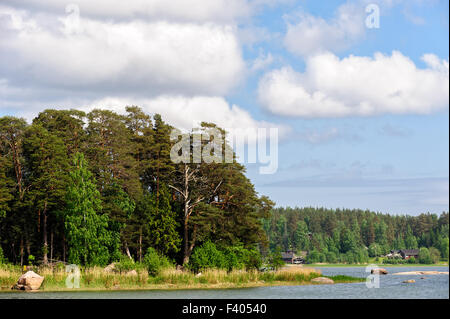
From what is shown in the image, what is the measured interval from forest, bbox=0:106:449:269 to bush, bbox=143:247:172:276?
27 centimetres

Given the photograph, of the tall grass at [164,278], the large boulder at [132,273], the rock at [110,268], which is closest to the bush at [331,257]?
the tall grass at [164,278]

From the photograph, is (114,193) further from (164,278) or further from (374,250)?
(374,250)

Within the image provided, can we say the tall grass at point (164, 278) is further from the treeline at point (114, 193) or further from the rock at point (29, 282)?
the treeline at point (114, 193)

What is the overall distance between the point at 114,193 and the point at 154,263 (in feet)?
23.7

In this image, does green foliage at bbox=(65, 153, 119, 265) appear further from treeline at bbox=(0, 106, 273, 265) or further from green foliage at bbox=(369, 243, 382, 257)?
green foliage at bbox=(369, 243, 382, 257)

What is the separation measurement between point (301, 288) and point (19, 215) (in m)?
21.4

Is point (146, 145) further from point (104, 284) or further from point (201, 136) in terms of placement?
point (104, 284)

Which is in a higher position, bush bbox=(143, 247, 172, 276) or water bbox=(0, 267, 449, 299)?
bush bbox=(143, 247, 172, 276)

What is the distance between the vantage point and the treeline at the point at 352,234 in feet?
399

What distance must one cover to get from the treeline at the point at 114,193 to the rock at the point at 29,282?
20.9 ft

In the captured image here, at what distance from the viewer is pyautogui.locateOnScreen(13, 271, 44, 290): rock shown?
1372 inches

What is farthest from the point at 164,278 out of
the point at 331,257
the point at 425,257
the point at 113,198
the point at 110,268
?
the point at 331,257

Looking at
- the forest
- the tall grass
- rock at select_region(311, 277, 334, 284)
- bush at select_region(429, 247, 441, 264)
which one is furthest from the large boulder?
bush at select_region(429, 247, 441, 264)
